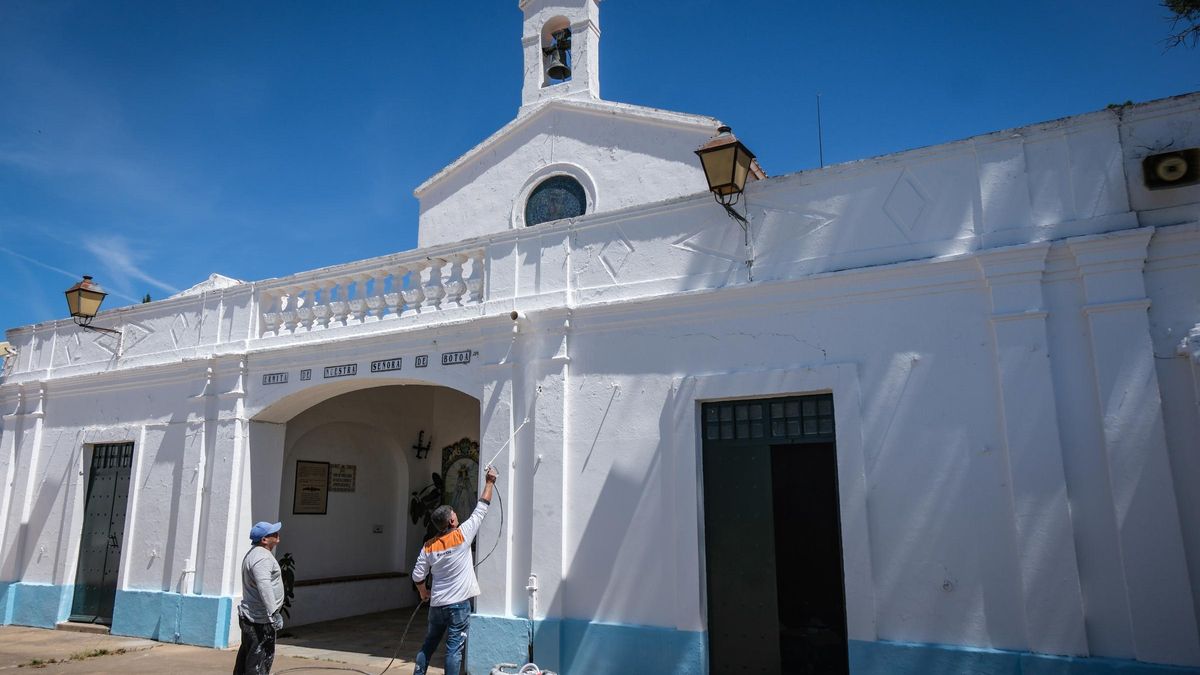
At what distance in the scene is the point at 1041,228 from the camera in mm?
6129

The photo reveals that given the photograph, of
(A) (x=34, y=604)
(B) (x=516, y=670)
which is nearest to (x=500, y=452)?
(B) (x=516, y=670)

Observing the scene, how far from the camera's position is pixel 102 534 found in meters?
11.0

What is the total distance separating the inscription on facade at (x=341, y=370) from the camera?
30.2 ft

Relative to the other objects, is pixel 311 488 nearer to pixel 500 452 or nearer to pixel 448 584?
pixel 500 452

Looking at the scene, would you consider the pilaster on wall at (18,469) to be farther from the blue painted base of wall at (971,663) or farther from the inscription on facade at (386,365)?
the blue painted base of wall at (971,663)

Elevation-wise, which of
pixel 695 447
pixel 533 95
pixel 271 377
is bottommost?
pixel 695 447

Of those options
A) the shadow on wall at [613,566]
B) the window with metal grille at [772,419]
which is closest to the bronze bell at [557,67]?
the window with metal grille at [772,419]

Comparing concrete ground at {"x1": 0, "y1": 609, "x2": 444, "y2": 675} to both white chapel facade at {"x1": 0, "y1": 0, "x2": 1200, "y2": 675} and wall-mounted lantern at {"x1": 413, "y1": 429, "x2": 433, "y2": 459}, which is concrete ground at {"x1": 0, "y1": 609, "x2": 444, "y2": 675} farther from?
wall-mounted lantern at {"x1": 413, "y1": 429, "x2": 433, "y2": 459}

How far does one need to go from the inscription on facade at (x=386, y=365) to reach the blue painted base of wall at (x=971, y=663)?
5342 millimetres

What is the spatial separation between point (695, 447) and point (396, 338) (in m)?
3.68

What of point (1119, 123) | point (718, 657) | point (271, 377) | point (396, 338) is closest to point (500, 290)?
point (396, 338)

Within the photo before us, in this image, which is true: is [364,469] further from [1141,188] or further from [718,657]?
[1141,188]

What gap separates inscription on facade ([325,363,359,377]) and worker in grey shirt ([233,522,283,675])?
9.95 ft

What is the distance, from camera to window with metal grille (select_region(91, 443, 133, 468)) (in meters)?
11.1
